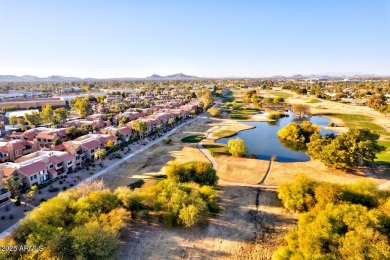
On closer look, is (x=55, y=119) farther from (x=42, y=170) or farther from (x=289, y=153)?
(x=289, y=153)

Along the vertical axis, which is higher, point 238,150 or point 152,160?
point 238,150

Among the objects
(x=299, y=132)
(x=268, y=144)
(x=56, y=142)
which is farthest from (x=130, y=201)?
(x=299, y=132)

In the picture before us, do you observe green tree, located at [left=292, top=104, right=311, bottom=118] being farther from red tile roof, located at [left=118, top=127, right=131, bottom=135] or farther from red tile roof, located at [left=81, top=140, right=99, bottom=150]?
red tile roof, located at [left=81, top=140, right=99, bottom=150]

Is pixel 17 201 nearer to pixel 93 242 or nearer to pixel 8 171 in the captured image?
pixel 8 171

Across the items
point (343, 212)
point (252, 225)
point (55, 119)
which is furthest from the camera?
point (55, 119)

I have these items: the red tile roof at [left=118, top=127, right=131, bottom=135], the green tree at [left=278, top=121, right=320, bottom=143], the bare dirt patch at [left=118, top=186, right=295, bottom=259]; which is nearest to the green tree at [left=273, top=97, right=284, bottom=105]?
the green tree at [left=278, top=121, right=320, bottom=143]

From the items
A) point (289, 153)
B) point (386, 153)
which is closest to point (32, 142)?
point (289, 153)

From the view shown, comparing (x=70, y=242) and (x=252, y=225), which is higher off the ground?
(x=70, y=242)

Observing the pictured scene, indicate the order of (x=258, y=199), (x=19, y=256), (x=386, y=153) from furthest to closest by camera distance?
(x=386, y=153)
(x=258, y=199)
(x=19, y=256)
